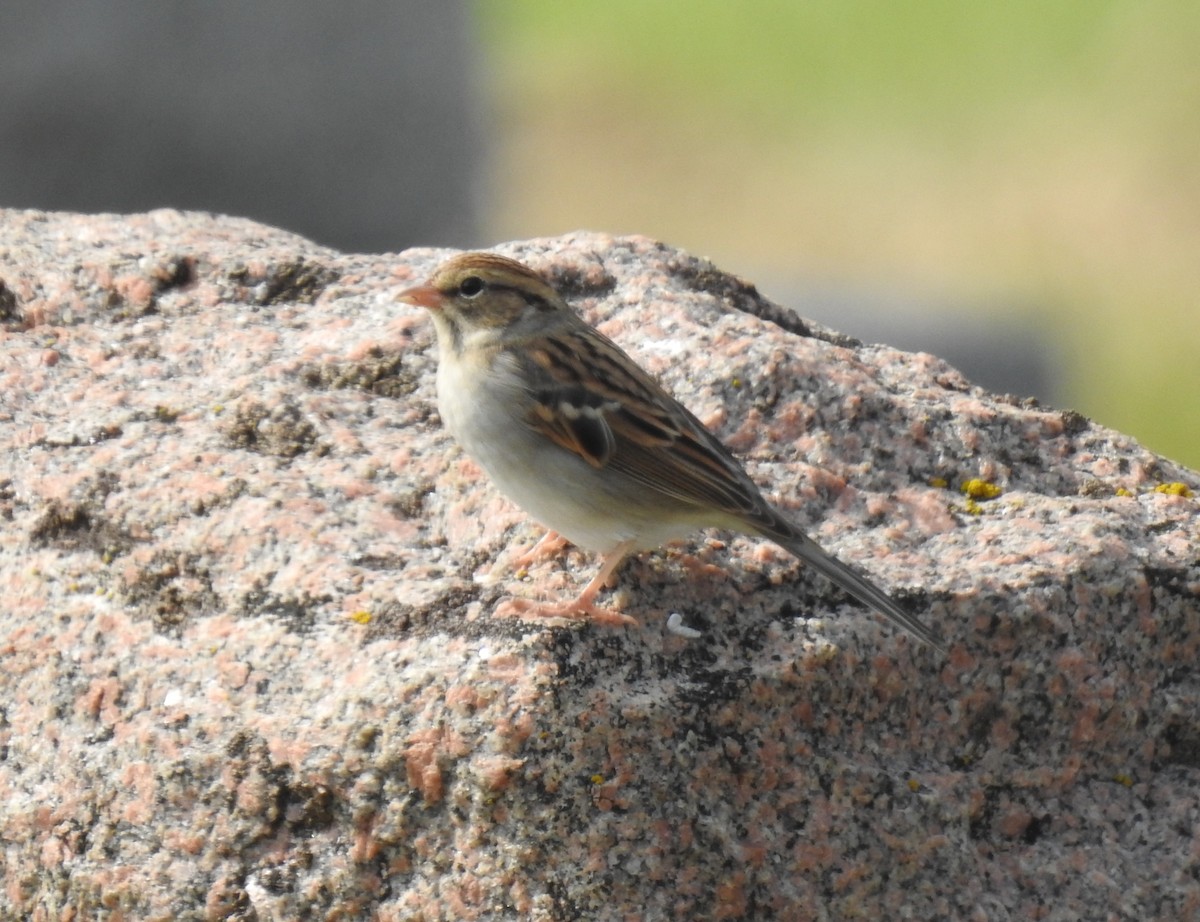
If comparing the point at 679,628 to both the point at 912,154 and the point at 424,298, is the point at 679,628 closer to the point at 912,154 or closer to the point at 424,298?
the point at 424,298

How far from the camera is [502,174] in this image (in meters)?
13.7

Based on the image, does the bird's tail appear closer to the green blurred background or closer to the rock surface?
the rock surface

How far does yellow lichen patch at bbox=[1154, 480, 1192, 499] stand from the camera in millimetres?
4355

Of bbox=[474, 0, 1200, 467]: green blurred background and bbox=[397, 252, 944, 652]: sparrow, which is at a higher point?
bbox=[474, 0, 1200, 467]: green blurred background

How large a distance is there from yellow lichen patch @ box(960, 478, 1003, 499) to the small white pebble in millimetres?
925

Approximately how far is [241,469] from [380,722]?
95cm

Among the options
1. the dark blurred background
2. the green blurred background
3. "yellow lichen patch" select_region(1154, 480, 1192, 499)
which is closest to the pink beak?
"yellow lichen patch" select_region(1154, 480, 1192, 499)

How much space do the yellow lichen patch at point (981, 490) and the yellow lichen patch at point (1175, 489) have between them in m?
0.43

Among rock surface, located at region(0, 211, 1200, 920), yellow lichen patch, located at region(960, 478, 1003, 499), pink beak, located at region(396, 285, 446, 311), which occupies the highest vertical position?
yellow lichen patch, located at region(960, 478, 1003, 499)

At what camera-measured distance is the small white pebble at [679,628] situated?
3.75 m

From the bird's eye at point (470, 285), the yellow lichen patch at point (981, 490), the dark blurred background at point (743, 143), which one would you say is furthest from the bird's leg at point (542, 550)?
the dark blurred background at point (743, 143)

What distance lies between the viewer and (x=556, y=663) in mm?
3553

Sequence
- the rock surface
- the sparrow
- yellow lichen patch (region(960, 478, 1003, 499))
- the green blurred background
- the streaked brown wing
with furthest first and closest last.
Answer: the green blurred background
yellow lichen patch (region(960, 478, 1003, 499))
the streaked brown wing
the sparrow
the rock surface


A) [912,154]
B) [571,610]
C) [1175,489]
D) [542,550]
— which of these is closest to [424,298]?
[542,550]
